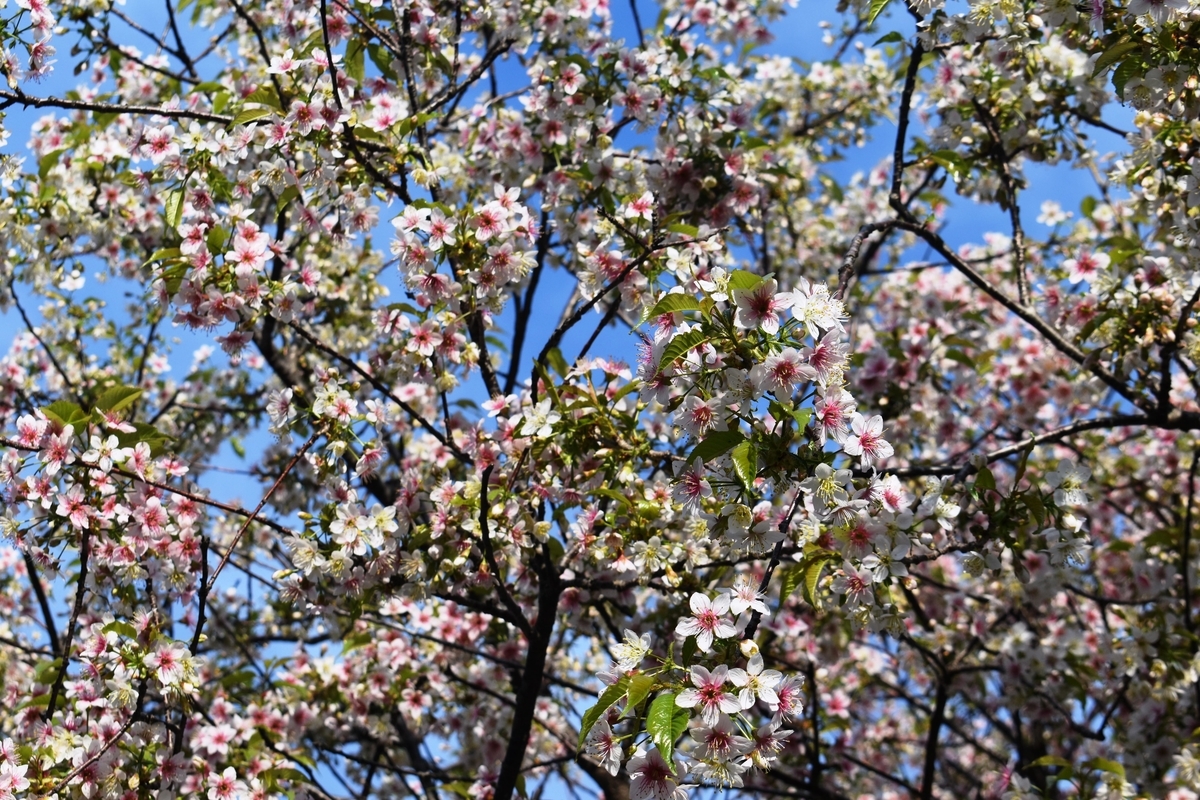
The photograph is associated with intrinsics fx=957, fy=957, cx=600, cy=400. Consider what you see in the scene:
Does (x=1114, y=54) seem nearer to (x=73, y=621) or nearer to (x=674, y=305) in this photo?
(x=674, y=305)

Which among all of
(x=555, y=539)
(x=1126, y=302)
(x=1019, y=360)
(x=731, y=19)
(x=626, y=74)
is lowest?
(x=555, y=539)

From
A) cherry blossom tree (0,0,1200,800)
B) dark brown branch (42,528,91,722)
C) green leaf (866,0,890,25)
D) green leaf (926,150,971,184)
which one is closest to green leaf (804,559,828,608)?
cherry blossom tree (0,0,1200,800)

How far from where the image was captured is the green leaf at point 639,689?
6.48 ft

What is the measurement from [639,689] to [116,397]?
2.14m

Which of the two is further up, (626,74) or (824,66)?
(824,66)

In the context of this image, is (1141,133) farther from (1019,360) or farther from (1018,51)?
(1019,360)

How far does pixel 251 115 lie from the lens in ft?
10.7

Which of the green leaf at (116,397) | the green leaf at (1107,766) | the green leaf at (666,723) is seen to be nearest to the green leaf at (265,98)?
the green leaf at (116,397)

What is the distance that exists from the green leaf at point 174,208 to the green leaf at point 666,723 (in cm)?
245

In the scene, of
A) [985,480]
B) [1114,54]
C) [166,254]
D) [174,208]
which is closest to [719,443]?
[985,480]

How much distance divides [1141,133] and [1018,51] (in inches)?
26.0

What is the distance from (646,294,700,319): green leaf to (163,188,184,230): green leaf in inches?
81.0

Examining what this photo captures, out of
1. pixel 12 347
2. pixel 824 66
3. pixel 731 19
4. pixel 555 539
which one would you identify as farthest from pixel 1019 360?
pixel 12 347

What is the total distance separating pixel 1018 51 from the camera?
12.5 ft
